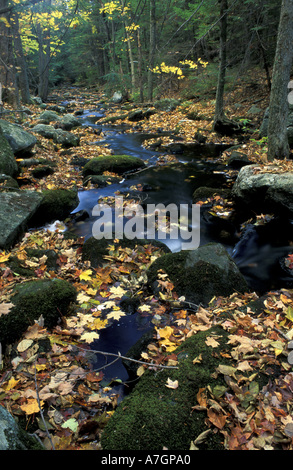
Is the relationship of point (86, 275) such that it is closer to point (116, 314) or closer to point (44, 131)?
point (116, 314)

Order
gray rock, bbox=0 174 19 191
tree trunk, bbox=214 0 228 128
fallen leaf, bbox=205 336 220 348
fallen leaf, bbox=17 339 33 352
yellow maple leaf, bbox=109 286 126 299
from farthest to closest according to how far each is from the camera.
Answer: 1. tree trunk, bbox=214 0 228 128
2. gray rock, bbox=0 174 19 191
3. yellow maple leaf, bbox=109 286 126 299
4. fallen leaf, bbox=17 339 33 352
5. fallen leaf, bbox=205 336 220 348

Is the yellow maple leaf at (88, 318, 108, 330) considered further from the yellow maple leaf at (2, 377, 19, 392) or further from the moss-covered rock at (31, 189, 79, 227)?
the moss-covered rock at (31, 189, 79, 227)

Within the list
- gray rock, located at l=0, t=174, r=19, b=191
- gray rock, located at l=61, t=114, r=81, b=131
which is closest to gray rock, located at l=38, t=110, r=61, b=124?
gray rock, located at l=61, t=114, r=81, b=131

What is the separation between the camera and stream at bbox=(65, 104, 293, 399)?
392cm

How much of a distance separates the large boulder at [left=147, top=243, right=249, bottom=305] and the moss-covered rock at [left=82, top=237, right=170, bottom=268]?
1018mm

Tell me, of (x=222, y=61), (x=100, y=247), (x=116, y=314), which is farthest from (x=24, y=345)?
(x=222, y=61)

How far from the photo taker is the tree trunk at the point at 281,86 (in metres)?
7.29

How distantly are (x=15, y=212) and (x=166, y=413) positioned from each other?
503 cm

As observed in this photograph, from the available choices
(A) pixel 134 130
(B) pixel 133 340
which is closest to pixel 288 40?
(B) pixel 133 340

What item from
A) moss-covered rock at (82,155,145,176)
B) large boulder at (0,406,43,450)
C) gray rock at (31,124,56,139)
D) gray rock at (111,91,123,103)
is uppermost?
gray rock at (111,91,123,103)

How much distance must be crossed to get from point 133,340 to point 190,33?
27.7 m

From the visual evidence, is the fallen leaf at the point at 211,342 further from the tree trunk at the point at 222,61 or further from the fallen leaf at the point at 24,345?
the tree trunk at the point at 222,61

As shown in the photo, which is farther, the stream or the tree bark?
the tree bark

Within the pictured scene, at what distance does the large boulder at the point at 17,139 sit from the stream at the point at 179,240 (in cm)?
279
